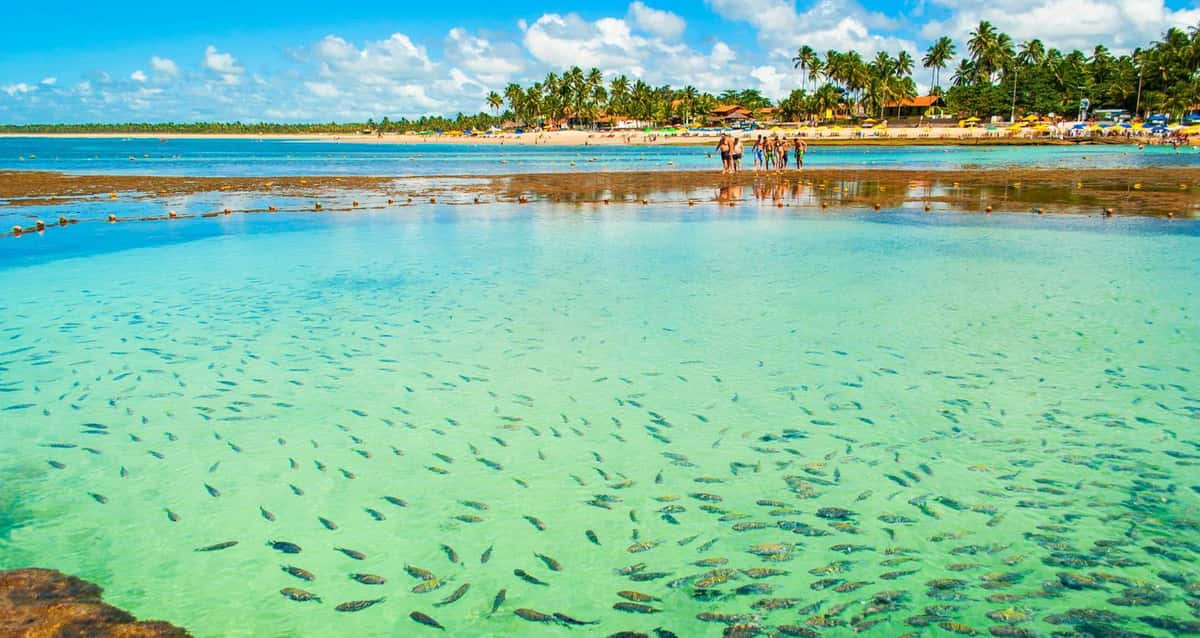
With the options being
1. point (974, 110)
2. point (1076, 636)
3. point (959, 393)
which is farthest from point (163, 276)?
point (974, 110)

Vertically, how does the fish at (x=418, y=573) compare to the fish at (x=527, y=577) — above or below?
above

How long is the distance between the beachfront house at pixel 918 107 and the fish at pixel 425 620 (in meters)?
153

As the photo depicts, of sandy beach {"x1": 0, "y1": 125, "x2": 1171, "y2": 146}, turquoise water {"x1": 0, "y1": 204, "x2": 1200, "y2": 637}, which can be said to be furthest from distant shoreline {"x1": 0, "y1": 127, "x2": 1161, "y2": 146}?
turquoise water {"x1": 0, "y1": 204, "x2": 1200, "y2": 637}

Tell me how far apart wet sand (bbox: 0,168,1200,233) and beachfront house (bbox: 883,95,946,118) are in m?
101

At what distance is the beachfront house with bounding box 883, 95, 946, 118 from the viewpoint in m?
144

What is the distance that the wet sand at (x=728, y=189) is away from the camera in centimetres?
3422

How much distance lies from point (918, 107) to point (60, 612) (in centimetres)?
16317

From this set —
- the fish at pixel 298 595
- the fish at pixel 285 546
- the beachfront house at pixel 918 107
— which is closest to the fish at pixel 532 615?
the fish at pixel 298 595

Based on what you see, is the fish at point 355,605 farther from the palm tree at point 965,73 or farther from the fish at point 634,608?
the palm tree at point 965,73

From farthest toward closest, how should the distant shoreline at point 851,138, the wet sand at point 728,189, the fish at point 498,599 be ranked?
the distant shoreline at point 851,138, the wet sand at point 728,189, the fish at point 498,599

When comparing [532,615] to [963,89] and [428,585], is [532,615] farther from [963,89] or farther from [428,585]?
[963,89]

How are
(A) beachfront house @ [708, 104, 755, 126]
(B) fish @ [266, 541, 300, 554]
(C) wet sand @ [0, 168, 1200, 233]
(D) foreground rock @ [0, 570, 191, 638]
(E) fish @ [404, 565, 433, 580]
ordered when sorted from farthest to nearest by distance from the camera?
(A) beachfront house @ [708, 104, 755, 126] → (C) wet sand @ [0, 168, 1200, 233] → (B) fish @ [266, 541, 300, 554] → (E) fish @ [404, 565, 433, 580] → (D) foreground rock @ [0, 570, 191, 638]

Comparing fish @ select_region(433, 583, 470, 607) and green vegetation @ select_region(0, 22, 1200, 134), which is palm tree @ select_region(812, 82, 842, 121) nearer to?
green vegetation @ select_region(0, 22, 1200, 134)

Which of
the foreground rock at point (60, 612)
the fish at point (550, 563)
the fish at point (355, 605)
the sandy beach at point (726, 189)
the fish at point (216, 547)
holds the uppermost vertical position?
the sandy beach at point (726, 189)
